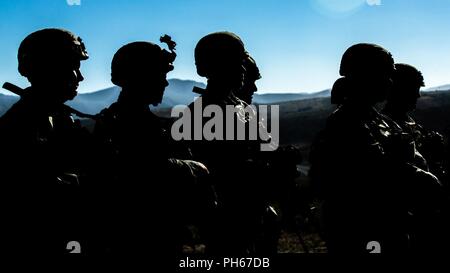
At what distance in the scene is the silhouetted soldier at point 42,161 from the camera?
10.7 feet

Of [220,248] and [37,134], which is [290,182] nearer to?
[220,248]

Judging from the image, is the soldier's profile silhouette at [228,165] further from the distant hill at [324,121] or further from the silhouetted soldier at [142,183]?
the distant hill at [324,121]

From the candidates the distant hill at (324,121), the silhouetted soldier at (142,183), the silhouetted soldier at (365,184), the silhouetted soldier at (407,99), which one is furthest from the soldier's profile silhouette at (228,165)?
the distant hill at (324,121)

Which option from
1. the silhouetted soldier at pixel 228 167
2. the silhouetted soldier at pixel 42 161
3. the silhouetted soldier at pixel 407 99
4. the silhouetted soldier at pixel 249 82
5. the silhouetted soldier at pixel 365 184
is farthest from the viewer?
the silhouetted soldier at pixel 407 99

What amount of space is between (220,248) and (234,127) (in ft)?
4.54

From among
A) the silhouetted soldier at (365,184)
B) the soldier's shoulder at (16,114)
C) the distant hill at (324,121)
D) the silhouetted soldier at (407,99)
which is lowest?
the silhouetted soldier at (365,184)

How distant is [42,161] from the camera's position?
3322mm

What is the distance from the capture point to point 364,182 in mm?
4480

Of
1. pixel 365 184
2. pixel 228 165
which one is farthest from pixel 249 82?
pixel 365 184

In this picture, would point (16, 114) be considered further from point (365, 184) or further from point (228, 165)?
point (365, 184)

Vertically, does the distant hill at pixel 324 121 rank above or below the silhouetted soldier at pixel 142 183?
above

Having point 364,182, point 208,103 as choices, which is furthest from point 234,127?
point 364,182

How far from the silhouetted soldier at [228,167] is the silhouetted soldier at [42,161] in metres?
1.83

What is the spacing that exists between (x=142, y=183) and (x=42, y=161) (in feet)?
2.76
